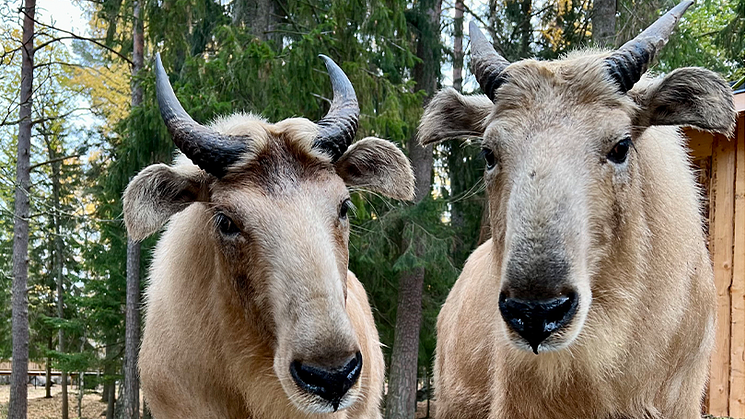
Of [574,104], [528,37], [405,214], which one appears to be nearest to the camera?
[574,104]

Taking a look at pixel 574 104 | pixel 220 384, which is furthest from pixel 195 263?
pixel 574 104

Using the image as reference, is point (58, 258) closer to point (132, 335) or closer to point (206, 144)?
point (132, 335)

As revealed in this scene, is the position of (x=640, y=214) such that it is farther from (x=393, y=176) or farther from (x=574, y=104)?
(x=393, y=176)

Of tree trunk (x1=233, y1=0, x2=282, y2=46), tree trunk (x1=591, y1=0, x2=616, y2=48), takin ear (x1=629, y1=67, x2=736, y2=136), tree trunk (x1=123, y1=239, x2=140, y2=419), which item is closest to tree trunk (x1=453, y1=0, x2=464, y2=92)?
tree trunk (x1=591, y1=0, x2=616, y2=48)

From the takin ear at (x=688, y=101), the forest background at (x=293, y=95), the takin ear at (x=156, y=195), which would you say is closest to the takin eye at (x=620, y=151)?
the takin ear at (x=688, y=101)

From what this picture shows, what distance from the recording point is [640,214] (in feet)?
11.3

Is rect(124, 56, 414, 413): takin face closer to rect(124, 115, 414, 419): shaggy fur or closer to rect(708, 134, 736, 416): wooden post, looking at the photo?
rect(124, 115, 414, 419): shaggy fur

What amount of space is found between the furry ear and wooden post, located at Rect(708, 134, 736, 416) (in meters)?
4.21

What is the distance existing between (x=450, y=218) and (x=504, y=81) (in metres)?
13.6

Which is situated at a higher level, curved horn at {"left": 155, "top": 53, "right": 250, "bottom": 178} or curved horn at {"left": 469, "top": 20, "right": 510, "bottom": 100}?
curved horn at {"left": 469, "top": 20, "right": 510, "bottom": 100}

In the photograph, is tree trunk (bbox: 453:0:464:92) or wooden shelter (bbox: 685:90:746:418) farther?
tree trunk (bbox: 453:0:464:92)

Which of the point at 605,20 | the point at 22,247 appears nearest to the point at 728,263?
the point at 605,20

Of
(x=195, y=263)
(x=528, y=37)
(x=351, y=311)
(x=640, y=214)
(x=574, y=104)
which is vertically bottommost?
(x=351, y=311)

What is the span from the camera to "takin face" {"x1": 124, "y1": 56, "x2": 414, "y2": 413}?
304cm
